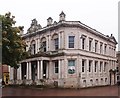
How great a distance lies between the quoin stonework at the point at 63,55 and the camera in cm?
3419

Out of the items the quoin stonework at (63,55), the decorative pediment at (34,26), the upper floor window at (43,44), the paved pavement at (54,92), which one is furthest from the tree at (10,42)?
the decorative pediment at (34,26)

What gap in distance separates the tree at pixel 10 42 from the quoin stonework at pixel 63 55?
1290 centimetres

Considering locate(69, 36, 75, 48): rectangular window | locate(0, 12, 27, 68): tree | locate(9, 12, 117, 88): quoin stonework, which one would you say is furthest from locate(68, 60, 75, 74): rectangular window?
locate(0, 12, 27, 68): tree

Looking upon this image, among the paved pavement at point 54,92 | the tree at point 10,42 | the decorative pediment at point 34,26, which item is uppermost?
the decorative pediment at point 34,26

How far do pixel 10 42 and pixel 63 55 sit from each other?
14.0 metres

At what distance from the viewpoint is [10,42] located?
68.5ft

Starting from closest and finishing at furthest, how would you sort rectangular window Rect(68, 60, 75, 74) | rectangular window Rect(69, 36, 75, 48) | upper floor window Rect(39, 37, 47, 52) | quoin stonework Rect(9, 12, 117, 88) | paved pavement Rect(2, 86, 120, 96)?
paved pavement Rect(2, 86, 120, 96)
quoin stonework Rect(9, 12, 117, 88)
rectangular window Rect(68, 60, 75, 74)
rectangular window Rect(69, 36, 75, 48)
upper floor window Rect(39, 37, 47, 52)

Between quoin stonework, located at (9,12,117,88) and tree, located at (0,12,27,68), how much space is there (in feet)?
42.3

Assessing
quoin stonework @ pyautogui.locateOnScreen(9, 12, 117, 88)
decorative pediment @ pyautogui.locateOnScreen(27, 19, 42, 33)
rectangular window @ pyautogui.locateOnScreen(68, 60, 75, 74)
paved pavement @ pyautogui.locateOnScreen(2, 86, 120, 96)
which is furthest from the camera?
decorative pediment @ pyautogui.locateOnScreen(27, 19, 42, 33)

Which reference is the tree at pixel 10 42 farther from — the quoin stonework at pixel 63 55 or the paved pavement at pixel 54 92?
the quoin stonework at pixel 63 55

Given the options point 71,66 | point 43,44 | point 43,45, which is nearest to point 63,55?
point 71,66

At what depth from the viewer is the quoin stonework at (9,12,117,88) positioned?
3419 centimetres

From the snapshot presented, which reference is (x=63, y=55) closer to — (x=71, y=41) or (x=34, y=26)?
(x=71, y=41)

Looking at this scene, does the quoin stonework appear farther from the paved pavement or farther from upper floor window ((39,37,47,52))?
the paved pavement
